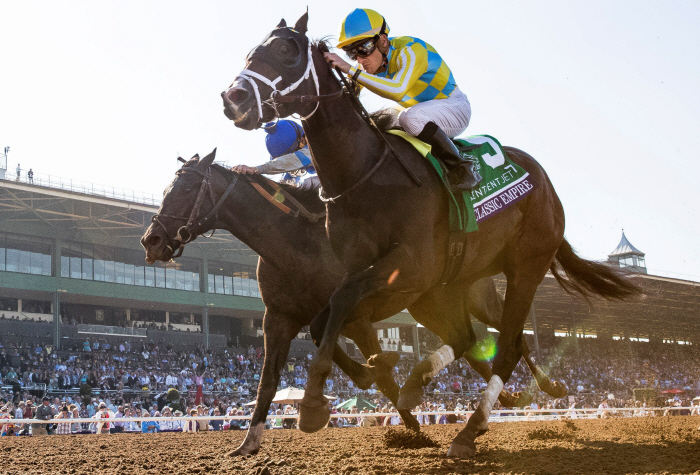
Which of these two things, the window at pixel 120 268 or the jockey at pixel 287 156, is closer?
the jockey at pixel 287 156

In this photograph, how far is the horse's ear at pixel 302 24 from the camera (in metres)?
3.77

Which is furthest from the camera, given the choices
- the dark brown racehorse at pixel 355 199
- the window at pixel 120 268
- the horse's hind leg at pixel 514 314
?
the window at pixel 120 268

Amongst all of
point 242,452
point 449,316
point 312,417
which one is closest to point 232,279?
point 242,452

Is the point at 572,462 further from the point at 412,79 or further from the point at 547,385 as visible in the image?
the point at 547,385

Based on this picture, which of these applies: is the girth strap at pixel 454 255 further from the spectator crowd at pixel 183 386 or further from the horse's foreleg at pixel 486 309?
the spectator crowd at pixel 183 386

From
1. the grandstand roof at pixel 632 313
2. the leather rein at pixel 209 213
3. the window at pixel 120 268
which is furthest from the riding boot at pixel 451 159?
the grandstand roof at pixel 632 313

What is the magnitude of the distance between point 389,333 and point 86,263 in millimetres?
Answer: 21936

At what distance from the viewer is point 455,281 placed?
442 centimetres

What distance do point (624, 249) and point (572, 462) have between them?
56522 mm

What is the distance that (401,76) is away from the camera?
3709 millimetres

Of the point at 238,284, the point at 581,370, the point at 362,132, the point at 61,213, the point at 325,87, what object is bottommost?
the point at 581,370

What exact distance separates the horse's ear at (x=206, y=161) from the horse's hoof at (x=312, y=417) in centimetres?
285

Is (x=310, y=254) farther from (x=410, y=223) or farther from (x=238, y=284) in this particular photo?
(x=238, y=284)

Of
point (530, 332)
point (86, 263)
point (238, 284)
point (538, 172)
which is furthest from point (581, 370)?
point (538, 172)
